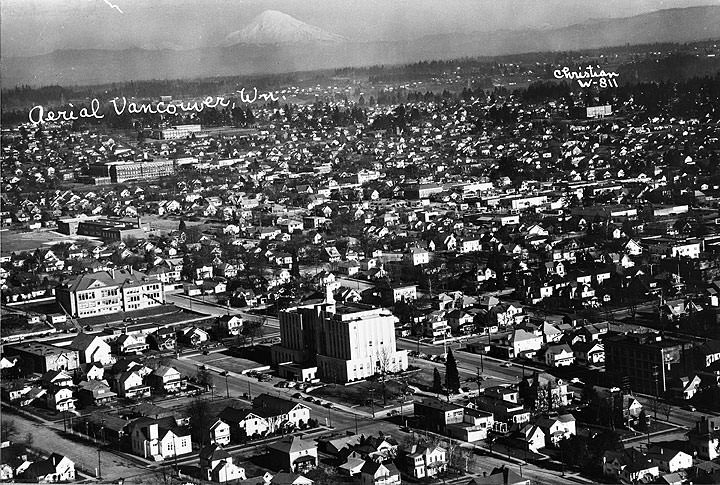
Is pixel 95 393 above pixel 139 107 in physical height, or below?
below

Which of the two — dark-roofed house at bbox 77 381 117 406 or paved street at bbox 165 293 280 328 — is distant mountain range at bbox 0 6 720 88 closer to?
paved street at bbox 165 293 280 328

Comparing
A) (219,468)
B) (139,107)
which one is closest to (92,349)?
(219,468)

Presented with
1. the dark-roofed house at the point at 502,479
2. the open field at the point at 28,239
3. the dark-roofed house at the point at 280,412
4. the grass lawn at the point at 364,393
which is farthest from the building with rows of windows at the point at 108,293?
the dark-roofed house at the point at 502,479

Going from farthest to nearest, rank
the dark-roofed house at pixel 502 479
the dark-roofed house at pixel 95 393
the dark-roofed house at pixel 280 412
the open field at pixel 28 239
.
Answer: the open field at pixel 28 239
the dark-roofed house at pixel 95 393
the dark-roofed house at pixel 280 412
the dark-roofed house at pixel 502 479

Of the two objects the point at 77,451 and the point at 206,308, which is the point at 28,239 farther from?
the point at 77,451

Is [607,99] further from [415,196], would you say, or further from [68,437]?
[68,437]

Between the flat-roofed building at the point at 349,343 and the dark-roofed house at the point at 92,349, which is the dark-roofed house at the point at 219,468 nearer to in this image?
the flat-roofed building at the point at 349,343
